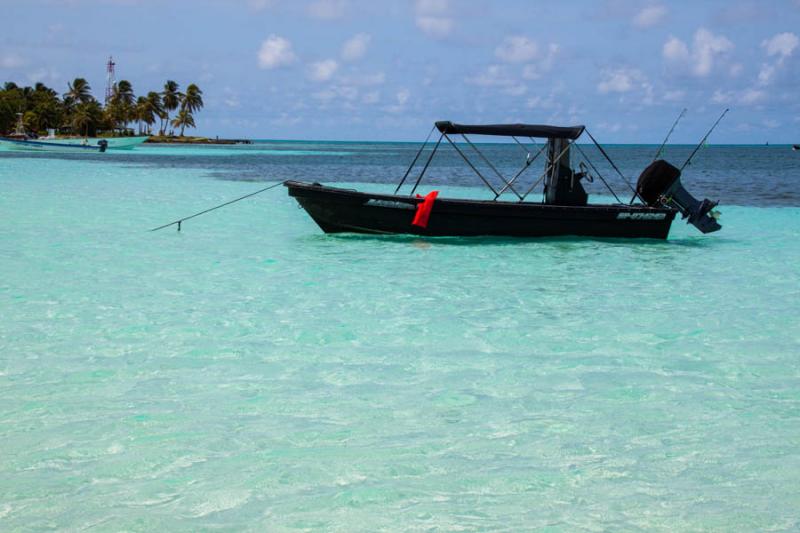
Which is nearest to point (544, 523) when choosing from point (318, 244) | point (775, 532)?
point (775, 532)

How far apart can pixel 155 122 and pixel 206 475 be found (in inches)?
5013

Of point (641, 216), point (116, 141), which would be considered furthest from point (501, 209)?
point (116, 141)

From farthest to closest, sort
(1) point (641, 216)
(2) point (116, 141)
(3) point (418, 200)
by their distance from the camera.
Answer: (2) point (116, 141), (1) point (641, 216), (3) point (418, 200)

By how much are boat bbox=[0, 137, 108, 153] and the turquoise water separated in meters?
62.3

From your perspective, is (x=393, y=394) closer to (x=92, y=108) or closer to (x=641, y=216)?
(x=641, y=216)

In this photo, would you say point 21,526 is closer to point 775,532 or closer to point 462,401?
point 462,401

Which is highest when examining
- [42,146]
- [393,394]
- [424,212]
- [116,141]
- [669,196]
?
[669,196]

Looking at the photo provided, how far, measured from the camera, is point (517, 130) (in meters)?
16.2

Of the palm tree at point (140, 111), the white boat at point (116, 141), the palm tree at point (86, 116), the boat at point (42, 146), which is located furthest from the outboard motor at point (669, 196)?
the palm tree at point (140, 111)

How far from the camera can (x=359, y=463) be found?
5.27m

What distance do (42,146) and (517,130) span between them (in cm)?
6520

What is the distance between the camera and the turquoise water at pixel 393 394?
469 centimetres

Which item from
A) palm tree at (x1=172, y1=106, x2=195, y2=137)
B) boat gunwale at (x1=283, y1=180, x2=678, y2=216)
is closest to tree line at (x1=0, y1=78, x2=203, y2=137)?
palm tree at (x1=172, y1=106, x2=195, y2=137)

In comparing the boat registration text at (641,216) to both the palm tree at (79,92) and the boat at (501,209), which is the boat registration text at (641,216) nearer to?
the boat at (501,209)
